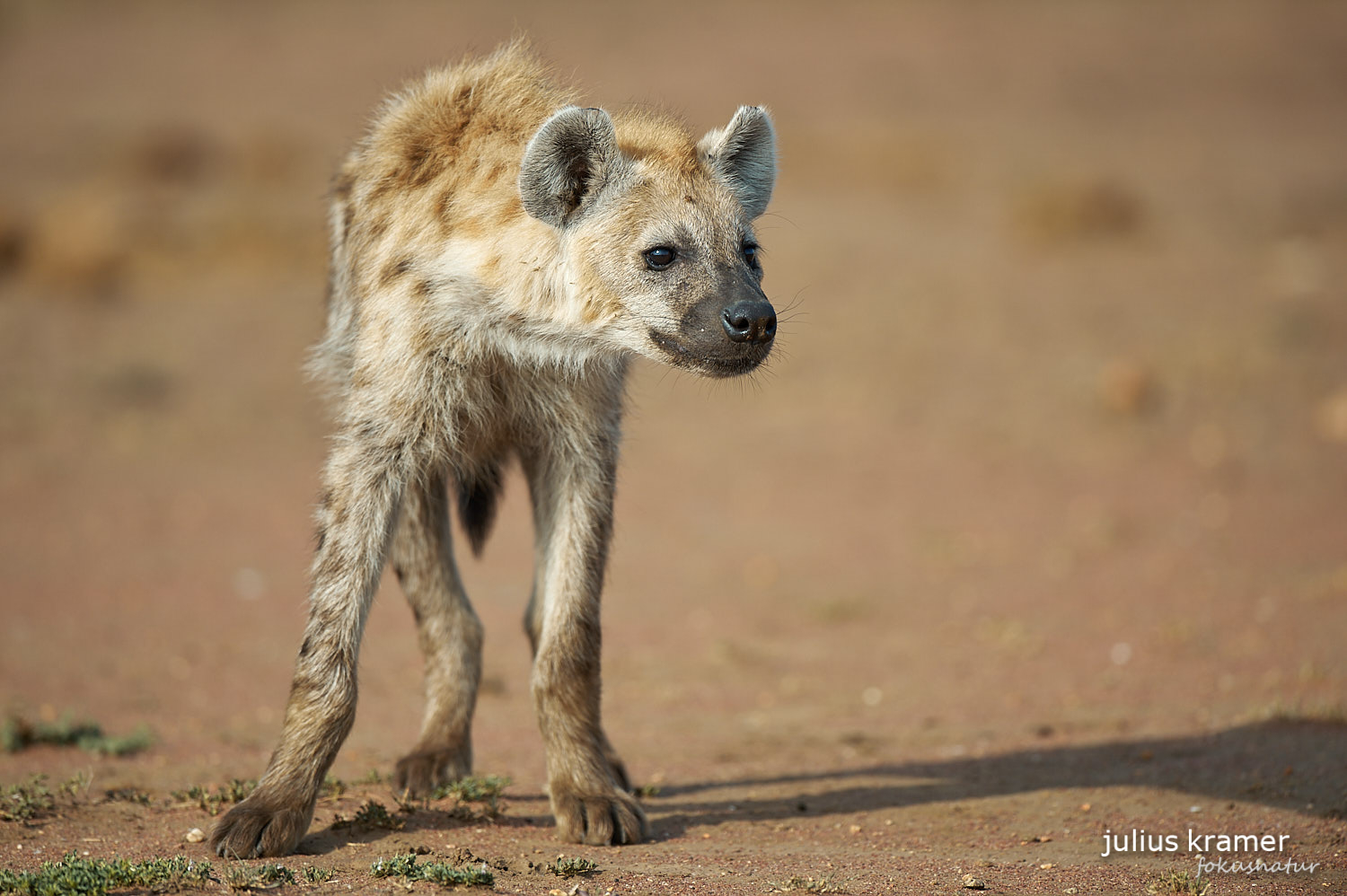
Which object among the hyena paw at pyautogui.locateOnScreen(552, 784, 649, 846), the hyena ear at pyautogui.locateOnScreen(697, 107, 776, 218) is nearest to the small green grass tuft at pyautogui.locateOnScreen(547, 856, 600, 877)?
the hyena paw at pyautogui.locateOnScreen(552, 784, 649, 846)

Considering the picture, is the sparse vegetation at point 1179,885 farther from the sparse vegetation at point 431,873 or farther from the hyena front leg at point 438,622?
the hyena front leg at point 438,622

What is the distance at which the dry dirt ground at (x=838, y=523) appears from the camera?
147 inches

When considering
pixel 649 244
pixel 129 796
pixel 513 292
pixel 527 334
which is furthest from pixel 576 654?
pixel 129 796

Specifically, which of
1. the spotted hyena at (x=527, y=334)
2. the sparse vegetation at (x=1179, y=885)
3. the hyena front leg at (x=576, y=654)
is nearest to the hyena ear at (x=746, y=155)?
the spotted hyena at (x=527, y=334)

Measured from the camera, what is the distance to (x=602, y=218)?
339 centimetres

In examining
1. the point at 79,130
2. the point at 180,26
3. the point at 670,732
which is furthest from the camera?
the point at 180,26

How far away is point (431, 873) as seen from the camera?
2965 mm

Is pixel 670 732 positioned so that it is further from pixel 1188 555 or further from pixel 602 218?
pixel 1188 555

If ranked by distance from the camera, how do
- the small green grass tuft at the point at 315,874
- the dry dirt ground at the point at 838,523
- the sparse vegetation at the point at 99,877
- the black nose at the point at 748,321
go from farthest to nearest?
the dry dirt ground at the point at 838,523
the black nose at the point at 748,321
the small green grass tuft at the point at 315,874
the sparse vegetation at the point at 99,877

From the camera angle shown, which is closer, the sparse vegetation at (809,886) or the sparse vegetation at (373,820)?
the sparse vegetation at (809,886)

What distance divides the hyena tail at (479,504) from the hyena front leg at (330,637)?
57 cm

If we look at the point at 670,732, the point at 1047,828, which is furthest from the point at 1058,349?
the point at 1047,828

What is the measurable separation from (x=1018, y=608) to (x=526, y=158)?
3695 mm

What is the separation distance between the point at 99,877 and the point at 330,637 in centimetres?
75
